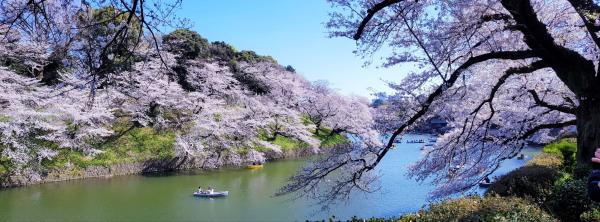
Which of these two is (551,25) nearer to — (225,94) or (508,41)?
(508,41)

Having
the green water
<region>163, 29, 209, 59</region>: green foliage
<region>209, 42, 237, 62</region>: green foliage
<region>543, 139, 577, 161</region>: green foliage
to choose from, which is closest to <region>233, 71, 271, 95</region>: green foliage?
<region>209, 42, 237, 62</region>: green foliage

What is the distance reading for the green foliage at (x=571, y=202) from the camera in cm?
481

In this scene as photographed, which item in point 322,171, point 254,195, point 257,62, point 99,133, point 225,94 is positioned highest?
point 257,62

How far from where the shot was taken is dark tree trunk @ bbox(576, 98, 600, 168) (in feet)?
15.7

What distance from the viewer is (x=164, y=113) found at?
71.9 feet

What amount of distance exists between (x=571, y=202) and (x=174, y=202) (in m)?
10.7

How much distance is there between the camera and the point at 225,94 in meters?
25.0

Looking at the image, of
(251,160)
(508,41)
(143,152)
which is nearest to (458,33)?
(508,41)

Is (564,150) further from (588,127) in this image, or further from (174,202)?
(174,202)

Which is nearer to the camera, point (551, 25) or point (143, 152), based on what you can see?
point (551, 25)

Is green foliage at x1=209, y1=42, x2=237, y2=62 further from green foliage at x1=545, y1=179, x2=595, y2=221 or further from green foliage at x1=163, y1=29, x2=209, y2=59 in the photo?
green foliage at x1=545, y1=179, x2=595, y2=221

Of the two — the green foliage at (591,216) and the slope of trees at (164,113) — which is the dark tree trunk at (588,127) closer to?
the green foliage at (591,216)

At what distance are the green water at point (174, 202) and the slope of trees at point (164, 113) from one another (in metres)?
1.69

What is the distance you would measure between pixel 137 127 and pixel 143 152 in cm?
240
